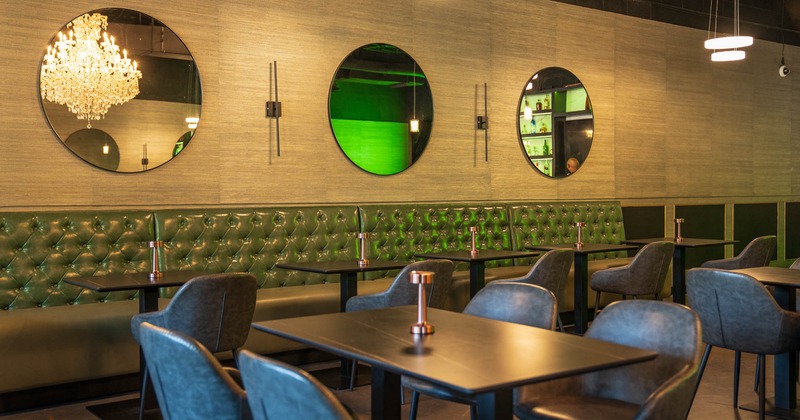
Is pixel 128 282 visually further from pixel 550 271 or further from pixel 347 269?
pixel 550 271

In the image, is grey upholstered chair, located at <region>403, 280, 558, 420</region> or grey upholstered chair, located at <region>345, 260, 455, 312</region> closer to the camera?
grey upholstered chair, located at <region>403, 280, 558, 420</region>

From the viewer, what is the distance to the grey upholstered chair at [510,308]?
3217 millimetres

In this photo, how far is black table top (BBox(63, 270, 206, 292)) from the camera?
420 centimetres

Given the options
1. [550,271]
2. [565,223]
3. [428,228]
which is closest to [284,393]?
[550,271]

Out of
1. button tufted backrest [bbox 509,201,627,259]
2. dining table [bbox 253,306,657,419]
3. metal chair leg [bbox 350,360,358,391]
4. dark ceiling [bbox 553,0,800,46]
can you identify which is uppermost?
dark ceiling [bbox 553,0,800,46]

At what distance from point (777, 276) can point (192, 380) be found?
348 cm

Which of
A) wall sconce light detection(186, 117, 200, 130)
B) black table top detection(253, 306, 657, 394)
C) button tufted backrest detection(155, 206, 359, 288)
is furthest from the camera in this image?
wall sconce light detection(186, 117, 200, 130)

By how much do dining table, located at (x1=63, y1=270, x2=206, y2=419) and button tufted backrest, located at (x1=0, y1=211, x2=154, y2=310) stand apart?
0.63 metres

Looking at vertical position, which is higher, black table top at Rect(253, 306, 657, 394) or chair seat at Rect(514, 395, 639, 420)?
black table top at Rect(253, 306, 657, 394)

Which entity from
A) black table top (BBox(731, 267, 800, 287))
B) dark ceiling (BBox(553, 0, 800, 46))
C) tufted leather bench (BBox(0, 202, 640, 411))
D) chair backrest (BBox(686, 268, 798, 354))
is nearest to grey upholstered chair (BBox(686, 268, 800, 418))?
chair backrest (BBox(686, 268, 798, 354))

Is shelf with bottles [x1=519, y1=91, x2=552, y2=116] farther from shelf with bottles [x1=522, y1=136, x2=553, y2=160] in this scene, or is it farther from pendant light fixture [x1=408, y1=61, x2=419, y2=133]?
pendant light fixture [x1=408, y1=61, x2=419, y2=133]

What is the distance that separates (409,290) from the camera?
464cm

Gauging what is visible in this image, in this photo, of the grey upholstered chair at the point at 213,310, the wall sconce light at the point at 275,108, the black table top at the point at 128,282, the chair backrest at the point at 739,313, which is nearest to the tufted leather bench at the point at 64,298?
the black table top at the point at 128,282

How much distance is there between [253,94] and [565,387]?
395 centimetres
